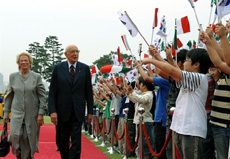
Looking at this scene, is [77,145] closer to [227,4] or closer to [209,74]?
[209,74]

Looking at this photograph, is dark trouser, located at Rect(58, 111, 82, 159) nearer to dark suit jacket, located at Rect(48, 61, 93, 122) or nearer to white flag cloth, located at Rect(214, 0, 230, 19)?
dark suit jacket, located at Rect(48, 61, 93, 122)

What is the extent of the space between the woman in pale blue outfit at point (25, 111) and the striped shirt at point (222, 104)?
286 cm

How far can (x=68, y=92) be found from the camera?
589 centimetres

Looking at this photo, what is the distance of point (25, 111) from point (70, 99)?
743mm

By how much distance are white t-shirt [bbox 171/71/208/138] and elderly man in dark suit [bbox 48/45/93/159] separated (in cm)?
214

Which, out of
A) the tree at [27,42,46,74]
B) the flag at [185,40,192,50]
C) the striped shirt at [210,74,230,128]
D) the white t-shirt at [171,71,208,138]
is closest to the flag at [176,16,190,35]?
the flag at [185,40,192,50]

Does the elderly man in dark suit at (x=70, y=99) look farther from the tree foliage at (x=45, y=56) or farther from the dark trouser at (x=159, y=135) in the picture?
the tree foliage at (x=45, y=56)

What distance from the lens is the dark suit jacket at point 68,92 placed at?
5832 millimetres

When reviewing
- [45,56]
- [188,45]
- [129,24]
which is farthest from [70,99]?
[45,56]

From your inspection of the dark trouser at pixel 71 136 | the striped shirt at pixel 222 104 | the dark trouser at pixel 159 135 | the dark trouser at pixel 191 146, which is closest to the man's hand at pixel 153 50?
the striped shirt at pixel 222 104

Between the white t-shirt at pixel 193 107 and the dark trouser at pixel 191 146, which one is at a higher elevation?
the white t-shirt at pixel 193 107

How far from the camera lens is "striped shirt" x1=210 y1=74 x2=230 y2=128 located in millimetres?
4050

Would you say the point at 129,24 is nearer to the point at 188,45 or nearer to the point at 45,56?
the point at 188,45

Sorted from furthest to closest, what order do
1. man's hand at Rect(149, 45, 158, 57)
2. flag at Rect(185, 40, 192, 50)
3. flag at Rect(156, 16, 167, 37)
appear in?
flag at Rect(185, 40, 192, 50) → flag at Rect(156, 16, 167, 37) → man's hand at Rect(149, 45, 158, 57)
